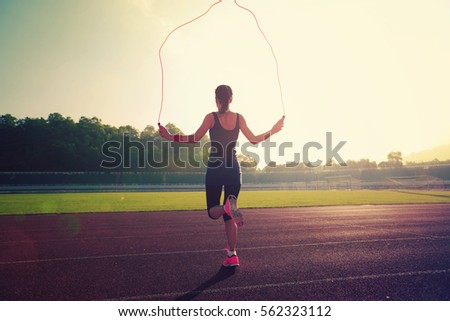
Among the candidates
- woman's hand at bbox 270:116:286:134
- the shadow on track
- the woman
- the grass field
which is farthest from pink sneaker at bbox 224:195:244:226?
the grass field

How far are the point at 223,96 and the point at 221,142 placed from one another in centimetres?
66

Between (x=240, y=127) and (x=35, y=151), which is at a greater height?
(x=35, y=151)

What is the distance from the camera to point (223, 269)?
5047 mm

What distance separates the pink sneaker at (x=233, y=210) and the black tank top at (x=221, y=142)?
1.87 feet

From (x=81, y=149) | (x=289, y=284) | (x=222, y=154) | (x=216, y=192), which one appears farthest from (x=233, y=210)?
(x=81, y=149)

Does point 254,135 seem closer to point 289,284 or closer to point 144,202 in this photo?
point 289,284

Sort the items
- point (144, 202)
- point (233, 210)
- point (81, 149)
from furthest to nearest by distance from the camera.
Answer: point (81, 149), point (144, 202), point (233, 210)

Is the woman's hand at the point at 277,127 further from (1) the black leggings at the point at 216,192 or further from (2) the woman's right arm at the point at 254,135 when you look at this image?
(1) the black leggings at the point at 216,192

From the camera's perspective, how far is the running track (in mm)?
3922

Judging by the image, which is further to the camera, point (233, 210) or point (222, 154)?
point (222, 154)
